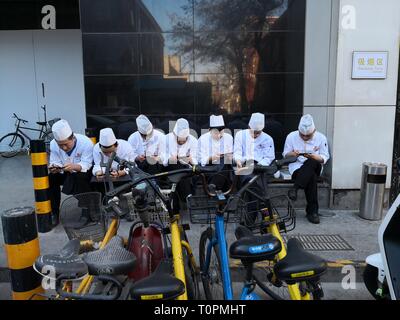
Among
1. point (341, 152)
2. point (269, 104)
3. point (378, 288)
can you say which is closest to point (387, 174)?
point (341, 152)

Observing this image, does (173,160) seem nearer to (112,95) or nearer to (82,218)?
(82,218)

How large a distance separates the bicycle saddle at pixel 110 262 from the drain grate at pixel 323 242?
7.85 feet

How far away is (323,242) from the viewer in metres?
4.34

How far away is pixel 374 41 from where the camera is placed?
523 centimetres

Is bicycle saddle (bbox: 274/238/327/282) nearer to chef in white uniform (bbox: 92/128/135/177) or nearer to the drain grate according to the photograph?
the drain grate

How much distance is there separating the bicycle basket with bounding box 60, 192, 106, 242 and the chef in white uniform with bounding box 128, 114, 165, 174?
1.80m

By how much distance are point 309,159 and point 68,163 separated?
3.07 m

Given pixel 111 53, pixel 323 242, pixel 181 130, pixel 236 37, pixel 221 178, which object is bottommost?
pixel 323 242

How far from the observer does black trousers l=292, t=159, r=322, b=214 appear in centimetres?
497

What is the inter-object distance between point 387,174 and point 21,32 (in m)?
9.20

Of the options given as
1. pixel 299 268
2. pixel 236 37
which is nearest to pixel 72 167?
pixel 299 268

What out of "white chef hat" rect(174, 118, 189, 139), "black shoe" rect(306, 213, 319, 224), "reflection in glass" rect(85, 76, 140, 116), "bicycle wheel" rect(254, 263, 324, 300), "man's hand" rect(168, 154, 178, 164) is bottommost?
"black shoe" rect(306, 213, 319, 224)

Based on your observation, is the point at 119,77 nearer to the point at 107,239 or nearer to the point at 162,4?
the point at 162,4

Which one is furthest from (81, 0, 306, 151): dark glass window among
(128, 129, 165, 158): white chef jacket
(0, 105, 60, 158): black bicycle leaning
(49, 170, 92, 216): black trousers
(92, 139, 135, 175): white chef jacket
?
(0, 105, 60, 158): black bicycle leaning
